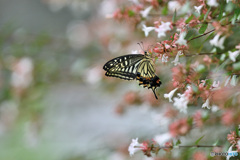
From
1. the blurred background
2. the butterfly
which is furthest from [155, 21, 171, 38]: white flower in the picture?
the blurred background

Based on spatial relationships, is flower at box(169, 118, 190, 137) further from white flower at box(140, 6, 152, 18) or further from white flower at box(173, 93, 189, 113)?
white flower at box(140, 6, 152, 18)

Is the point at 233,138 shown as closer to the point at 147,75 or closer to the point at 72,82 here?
the point at 147,75

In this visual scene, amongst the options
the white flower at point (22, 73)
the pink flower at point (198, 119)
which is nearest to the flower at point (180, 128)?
the pink flower at point (198, 119)

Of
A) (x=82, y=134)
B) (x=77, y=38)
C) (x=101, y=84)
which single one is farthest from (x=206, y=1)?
(x=82, y=134)

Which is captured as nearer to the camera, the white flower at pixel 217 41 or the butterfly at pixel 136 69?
the white flower at pixel 217 41

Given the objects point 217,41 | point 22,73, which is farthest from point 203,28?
point 22,73

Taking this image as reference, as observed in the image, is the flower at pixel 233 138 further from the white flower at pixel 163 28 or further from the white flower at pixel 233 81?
the white flower at pixel 163 28

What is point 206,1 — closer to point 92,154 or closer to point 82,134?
point 92,154
